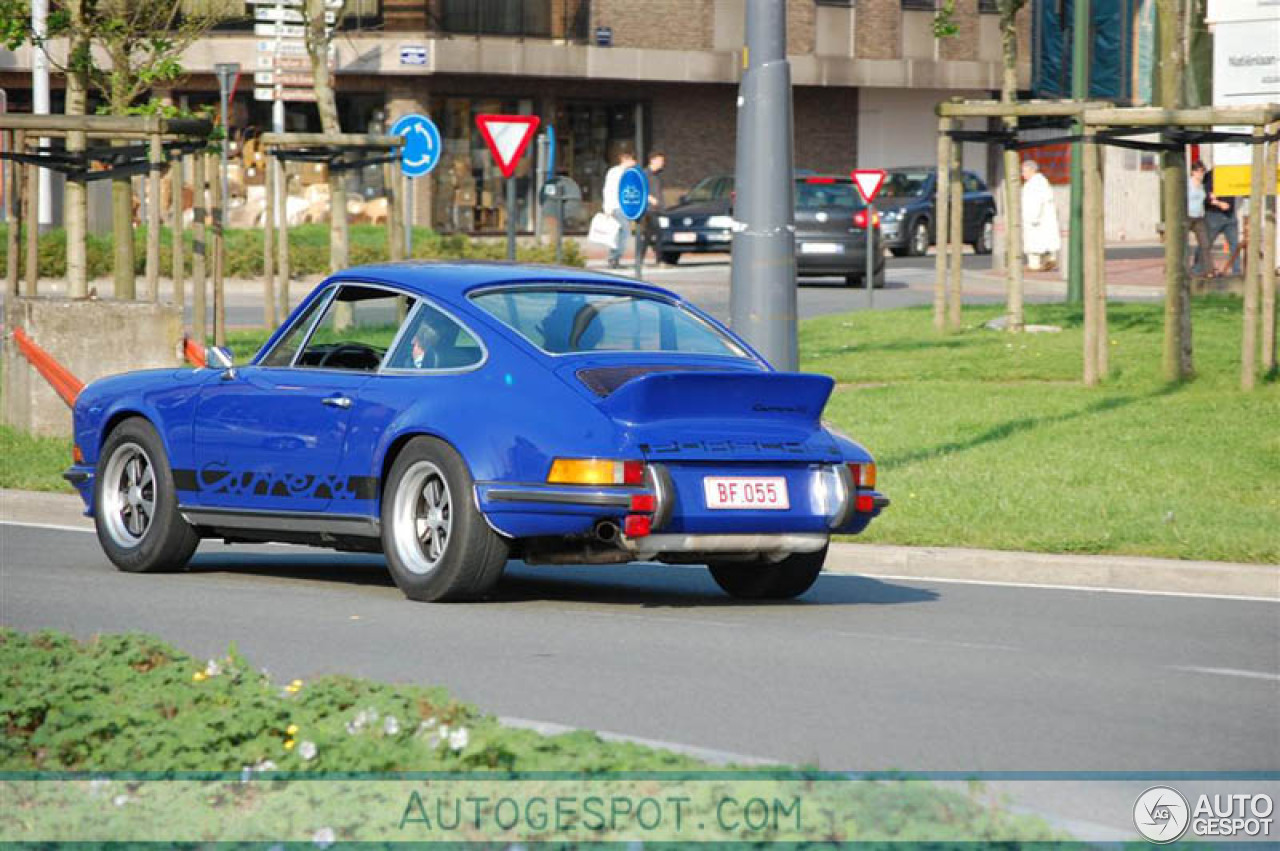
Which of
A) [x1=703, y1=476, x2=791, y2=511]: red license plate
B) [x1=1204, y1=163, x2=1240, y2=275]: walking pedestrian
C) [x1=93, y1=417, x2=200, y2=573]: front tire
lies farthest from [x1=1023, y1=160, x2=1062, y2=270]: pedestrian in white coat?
[x1=703, y1=476, x2=791, y2=511]: red license plate

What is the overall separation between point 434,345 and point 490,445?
0.90m

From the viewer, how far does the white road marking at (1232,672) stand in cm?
869

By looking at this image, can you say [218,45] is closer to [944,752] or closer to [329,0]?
[329,0]

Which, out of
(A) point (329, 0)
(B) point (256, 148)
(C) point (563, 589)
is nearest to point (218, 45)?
(B) point (256, 148)

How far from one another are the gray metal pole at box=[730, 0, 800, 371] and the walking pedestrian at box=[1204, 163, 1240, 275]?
19789 mm

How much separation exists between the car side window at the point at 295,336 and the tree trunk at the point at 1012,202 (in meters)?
12.8

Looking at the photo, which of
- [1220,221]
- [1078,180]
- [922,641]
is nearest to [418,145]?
[1078,180]

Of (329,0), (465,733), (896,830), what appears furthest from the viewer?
(329,0)

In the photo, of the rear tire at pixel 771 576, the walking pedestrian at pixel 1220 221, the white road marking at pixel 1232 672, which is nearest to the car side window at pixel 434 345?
the rear tire at pixel 771 576

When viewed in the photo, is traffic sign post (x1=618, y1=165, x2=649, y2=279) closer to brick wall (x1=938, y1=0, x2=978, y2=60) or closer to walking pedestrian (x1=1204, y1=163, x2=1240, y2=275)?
walking pedestrian (x1=1204, y1=163, x2=1240, y2=275)

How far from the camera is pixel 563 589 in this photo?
11297 millimetres

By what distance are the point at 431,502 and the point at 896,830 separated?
5.29 meters

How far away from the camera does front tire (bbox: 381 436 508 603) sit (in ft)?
32.3

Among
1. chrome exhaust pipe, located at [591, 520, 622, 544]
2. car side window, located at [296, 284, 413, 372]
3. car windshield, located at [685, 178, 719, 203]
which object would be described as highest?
car windshield, located at [685, 178, 719, 203]
